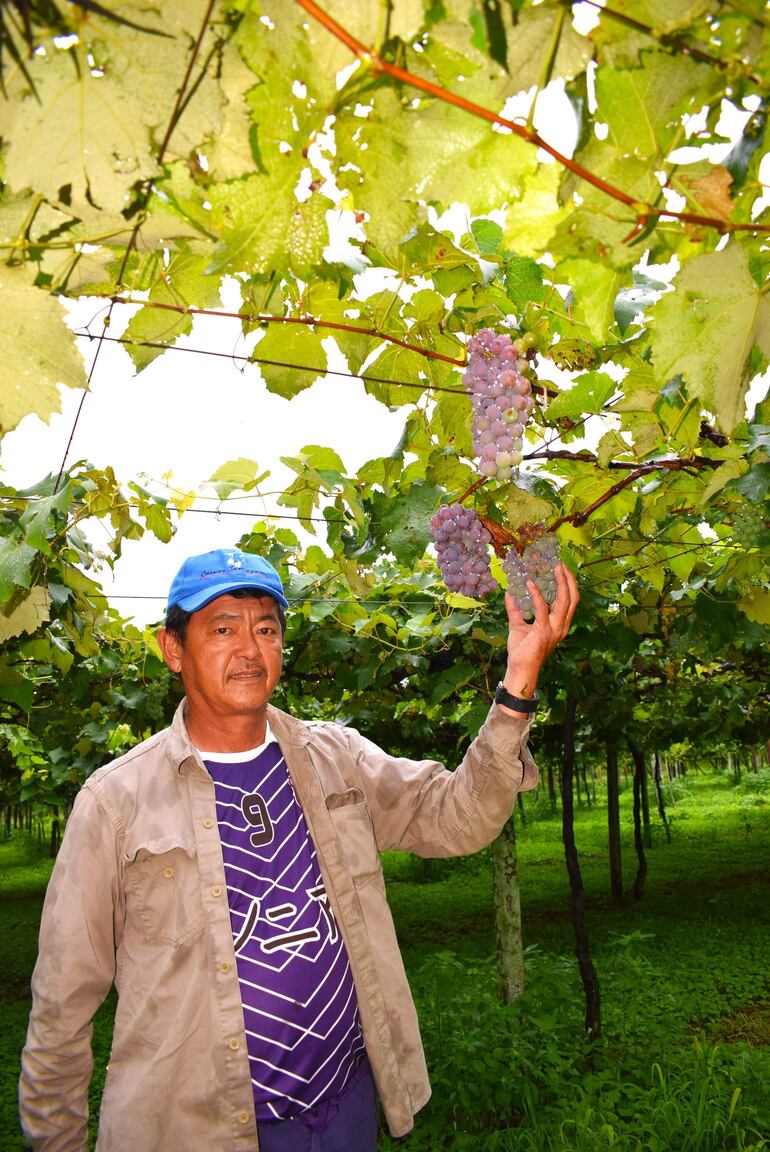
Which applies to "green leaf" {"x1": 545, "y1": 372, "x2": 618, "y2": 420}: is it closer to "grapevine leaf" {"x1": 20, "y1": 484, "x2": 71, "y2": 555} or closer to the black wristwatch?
the black wristwatch

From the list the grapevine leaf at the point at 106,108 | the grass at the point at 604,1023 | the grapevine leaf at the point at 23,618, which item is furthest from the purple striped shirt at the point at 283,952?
the grass at the point at 604,1023

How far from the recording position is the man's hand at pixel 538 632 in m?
1.85

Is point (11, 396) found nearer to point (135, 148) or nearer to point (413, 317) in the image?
point (135, 148)

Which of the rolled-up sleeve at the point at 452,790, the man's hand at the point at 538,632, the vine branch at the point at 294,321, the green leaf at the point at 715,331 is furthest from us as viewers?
the rolled-up sleeve at the point at 452,790

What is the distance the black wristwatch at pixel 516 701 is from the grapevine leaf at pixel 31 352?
1193 mm

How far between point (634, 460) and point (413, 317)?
0.78 m

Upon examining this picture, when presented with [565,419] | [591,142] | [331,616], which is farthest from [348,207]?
[331,616]

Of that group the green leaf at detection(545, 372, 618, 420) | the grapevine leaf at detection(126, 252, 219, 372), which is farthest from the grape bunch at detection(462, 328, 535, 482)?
the grapevine leaf at detection(126, 252, 219, 372)

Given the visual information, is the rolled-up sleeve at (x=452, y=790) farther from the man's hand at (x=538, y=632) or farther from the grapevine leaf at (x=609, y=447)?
the grapevine leaf at (x=609, y=447)

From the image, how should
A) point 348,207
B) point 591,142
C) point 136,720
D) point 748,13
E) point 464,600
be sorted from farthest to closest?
point 136,720, point 464,600, point 348,207, point 591,142, point 748,13

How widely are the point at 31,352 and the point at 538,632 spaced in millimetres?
1214

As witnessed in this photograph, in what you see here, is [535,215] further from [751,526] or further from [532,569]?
[751,526]

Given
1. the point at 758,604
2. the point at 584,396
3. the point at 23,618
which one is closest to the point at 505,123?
the point at 584,396

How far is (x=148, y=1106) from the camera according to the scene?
165 centimetres
